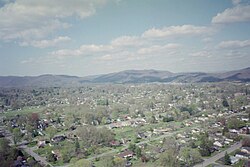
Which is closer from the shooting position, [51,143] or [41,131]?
[51,143]

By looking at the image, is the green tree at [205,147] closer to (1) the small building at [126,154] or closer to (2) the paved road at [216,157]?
(2) the paved road at [216,157]

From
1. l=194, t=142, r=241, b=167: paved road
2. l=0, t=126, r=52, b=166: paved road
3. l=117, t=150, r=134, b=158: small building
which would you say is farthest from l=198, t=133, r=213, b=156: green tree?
l=0, t=126, r=52, b=166: paved road

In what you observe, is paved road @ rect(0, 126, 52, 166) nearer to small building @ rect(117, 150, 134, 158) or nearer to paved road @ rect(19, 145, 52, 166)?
paved road @ rect(19, 145, 52, 166)

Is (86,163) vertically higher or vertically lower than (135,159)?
higher

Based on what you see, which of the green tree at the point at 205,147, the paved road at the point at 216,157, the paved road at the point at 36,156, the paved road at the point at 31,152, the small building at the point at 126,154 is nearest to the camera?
the paved road at the point at 216,157

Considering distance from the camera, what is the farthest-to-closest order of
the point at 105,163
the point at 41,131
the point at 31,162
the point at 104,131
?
1. the point at 41,131
2. the point at 104,131
3. the point at 31,162
4. the point at 105,163

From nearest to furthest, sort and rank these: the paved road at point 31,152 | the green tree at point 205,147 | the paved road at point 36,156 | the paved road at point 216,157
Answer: the paved road at point 216,157, the green tree at point 205,147, the paved road at point 36,156, the paved road at point 31,152

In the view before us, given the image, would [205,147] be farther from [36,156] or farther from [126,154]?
[36,156]

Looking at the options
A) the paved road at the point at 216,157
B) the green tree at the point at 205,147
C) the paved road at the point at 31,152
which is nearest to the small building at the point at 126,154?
the paved road at the point at 216,157

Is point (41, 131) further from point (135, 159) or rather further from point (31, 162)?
point (135, 159)

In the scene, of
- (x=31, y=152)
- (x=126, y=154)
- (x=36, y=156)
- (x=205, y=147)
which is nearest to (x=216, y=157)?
(x=205, y=147)

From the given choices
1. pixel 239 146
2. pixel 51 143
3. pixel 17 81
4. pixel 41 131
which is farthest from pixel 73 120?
pixel 17 81
